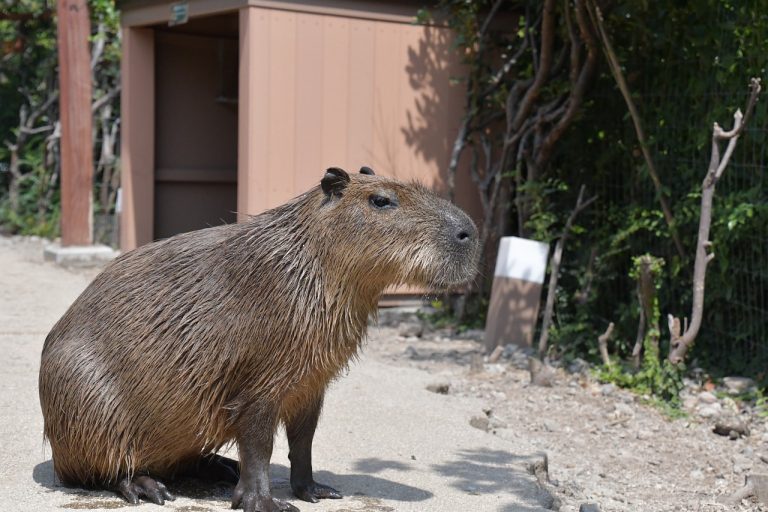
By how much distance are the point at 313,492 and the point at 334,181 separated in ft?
4.26

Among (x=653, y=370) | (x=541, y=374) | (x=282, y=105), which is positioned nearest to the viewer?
(x=653, y=370)

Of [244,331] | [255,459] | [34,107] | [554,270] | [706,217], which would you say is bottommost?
[255,459]

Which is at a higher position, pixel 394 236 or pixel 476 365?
pixel 394 236

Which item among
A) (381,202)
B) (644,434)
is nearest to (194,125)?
(644,434)

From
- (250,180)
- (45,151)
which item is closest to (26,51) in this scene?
(45,151)

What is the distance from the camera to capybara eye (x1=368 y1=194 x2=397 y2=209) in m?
4.13

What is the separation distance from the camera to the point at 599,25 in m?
7.90

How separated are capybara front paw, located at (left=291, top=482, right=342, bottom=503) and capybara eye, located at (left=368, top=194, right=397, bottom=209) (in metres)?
1.20

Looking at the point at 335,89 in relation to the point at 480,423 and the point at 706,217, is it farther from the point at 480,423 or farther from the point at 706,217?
the point at 480,423

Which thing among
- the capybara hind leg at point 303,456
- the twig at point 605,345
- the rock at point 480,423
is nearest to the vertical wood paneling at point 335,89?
the twig at point 605,345

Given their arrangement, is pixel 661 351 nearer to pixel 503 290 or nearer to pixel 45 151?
pixel 503 290

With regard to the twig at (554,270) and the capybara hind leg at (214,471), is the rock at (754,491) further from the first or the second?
the twig at (554,270)

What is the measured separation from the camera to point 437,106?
9.88 m

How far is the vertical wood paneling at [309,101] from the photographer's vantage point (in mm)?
9320
